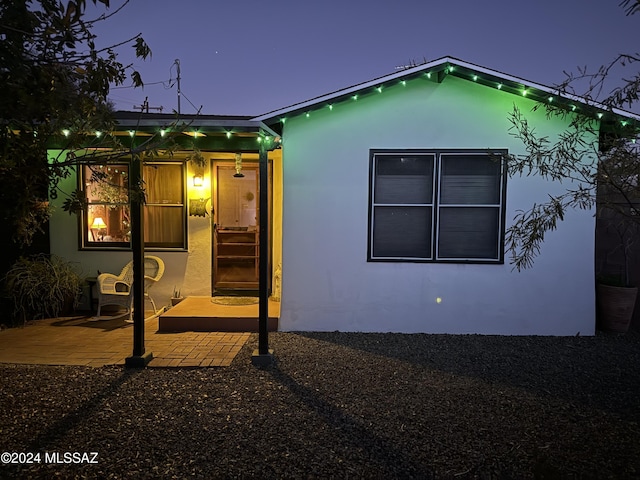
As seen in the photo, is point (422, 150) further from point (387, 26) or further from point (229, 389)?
point (387, 26)

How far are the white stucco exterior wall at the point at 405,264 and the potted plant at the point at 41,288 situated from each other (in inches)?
141

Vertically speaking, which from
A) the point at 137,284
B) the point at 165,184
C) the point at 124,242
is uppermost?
the point at 165,184

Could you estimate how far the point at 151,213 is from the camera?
7.06m

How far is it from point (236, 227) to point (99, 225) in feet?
7.49

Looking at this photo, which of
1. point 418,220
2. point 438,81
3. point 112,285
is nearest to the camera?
point 438,81

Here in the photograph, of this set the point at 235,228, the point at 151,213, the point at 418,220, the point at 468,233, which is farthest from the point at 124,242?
the point at 468,233

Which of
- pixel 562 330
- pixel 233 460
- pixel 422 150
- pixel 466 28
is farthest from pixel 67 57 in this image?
pixel 466 28

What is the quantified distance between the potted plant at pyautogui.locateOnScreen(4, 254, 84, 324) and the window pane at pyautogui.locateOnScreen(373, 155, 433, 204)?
5078 millimetres

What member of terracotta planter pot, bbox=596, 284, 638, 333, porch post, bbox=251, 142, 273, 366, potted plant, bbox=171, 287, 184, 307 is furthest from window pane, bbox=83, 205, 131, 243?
terracotta planter pot, bbox=596, 284, 638, 333

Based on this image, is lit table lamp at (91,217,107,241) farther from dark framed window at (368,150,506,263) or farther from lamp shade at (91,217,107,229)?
dark framed window at (368,150,506,263)

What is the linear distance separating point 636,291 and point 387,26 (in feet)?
33.2

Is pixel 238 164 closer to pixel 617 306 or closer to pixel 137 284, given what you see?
pixel 137 284

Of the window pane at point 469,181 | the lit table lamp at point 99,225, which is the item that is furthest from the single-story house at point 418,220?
the lit table lamp at point 99,225

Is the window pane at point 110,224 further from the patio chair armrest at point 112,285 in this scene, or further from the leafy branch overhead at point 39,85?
the leafy branch overhead at point 39,85
